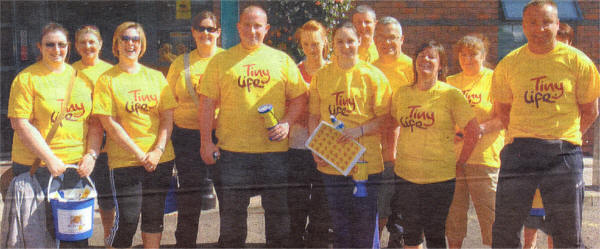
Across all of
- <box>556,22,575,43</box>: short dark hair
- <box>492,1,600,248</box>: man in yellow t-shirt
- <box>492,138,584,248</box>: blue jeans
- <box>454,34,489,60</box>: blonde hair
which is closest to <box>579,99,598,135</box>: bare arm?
<box>492,1,600,248</box>: man in yellow t-shirt

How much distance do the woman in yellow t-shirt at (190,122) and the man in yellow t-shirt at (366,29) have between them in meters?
0.78

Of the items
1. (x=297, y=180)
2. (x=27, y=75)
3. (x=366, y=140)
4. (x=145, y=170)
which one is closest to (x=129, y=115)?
(x=145, y=170)

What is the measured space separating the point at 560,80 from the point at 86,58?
2374 mm

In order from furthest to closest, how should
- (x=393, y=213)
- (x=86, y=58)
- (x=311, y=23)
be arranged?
(x=393, y=213) < (x=311, y=23) < (x=86, y=58)

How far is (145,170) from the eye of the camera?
293 centimetres

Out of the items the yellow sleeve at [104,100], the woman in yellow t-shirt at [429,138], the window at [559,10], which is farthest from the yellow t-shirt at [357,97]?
the window at [559,10]

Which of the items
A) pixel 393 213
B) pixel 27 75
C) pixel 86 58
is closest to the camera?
pixel 27 75

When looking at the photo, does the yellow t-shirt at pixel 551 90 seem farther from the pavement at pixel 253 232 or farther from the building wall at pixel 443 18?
the pavement at pixel 253 232

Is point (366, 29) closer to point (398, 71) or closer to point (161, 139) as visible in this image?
point (398, 71)

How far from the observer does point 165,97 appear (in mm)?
2926

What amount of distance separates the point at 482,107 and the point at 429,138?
454mm

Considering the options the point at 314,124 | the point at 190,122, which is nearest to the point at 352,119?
the point at 314,124

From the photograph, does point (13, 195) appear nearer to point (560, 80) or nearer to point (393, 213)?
point (393, 213)

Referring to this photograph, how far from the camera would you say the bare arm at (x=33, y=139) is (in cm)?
273
